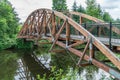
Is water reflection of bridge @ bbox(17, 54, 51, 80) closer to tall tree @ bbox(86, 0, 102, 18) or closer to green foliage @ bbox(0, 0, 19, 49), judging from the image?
green foliage @ bbox(0, 0, 19, 49)

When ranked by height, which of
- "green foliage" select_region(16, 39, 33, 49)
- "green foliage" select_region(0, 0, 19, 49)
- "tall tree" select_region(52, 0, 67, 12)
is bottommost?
"green foliage" select_region(16, 39, 33, 49)

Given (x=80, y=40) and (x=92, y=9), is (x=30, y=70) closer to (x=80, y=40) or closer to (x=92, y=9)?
(x=80, y=40)

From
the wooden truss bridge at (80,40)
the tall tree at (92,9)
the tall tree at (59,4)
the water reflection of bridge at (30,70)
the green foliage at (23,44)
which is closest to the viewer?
the wooden truss bridge at (80,40)

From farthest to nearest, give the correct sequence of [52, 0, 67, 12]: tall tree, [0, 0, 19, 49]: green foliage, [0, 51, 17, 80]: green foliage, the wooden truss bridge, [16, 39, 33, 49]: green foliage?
1. [52, 0, 67, 12]: tall tree
2. [16, 39, 33, 49]: green foliage
3. [0, 0, 19, 49]: green foliage
4. [0, 51, 17, 80]: green foliage
5. the wooden truss bridge

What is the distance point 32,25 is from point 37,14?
3544mm

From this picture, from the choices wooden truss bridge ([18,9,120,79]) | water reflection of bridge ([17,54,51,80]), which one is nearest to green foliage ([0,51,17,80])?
water reflection of bridge ([17,54,51,80])

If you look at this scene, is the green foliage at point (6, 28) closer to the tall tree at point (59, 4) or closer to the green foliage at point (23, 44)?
the green foliage at point (23, 44)

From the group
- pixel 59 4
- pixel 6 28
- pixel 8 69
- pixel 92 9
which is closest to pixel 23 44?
pixel 6 28

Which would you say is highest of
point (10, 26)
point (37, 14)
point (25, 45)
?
point (37, 14)

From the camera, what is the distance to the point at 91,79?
15.9m

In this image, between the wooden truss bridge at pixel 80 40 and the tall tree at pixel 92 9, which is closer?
the wooden truss bridge at pixel 80 40

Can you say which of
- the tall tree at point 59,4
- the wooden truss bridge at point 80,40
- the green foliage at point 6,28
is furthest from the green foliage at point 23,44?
the tall tree at point 59,4

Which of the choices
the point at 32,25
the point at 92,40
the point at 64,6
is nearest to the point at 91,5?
the point at 64,6

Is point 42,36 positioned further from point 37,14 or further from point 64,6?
point 64,6
